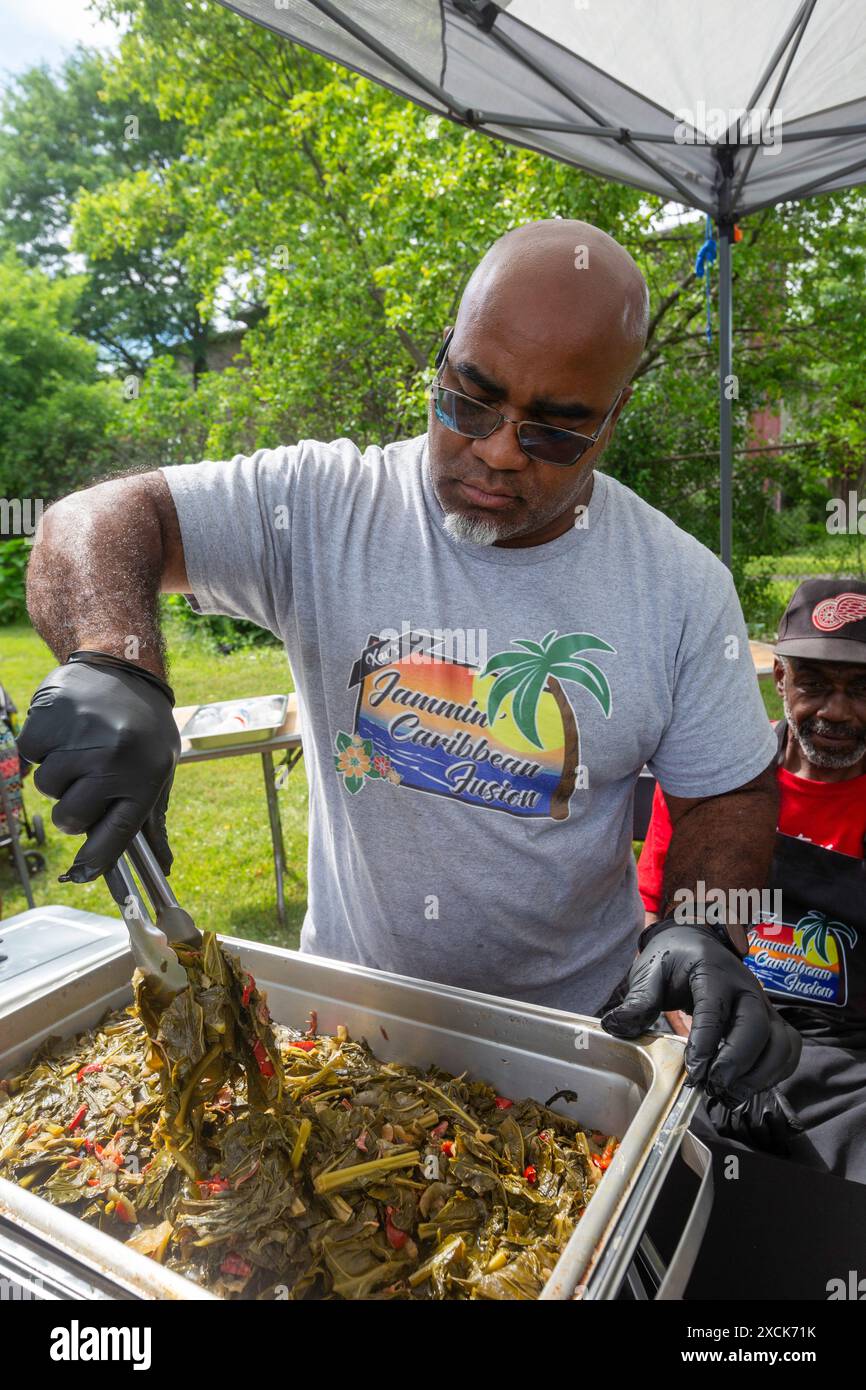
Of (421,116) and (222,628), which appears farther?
(222,628)

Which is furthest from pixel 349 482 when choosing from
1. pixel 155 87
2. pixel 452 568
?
pixel 155 87

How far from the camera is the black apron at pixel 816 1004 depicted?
1893mm

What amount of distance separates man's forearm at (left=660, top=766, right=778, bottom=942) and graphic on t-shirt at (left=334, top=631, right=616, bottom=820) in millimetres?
321

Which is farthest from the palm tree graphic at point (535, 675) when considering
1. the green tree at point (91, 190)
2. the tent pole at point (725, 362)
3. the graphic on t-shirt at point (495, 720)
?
the green tree at point (91, 190)

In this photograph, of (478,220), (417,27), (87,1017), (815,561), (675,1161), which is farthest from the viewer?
(815,561)

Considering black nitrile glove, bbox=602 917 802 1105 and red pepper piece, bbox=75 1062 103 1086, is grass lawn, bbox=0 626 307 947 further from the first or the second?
black nitrile glove, bbox=602 917 802 1105

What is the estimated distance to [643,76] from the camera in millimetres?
3312

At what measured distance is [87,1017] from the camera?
164 cm

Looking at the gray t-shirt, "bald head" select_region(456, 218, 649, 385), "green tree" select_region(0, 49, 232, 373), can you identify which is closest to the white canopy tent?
"bald head" select_region(456, 218, 649, 385)

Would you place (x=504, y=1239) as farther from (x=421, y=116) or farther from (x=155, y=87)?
(x=155, y=87)

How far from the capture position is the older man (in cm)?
194

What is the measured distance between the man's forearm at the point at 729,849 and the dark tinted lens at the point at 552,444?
74 centimetres

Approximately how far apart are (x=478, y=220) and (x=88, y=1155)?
773 cm

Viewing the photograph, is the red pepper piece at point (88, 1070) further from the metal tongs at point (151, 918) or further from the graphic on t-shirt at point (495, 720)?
the graphic on t-shirt at point (495, 720)
